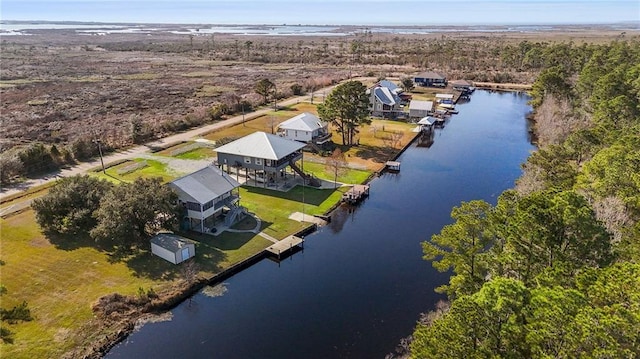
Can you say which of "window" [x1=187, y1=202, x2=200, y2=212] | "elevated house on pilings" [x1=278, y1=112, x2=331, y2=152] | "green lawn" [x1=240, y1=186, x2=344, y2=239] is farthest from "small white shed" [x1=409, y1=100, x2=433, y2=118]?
"window" [x1=187, y1=202, x2=200, y2=212]

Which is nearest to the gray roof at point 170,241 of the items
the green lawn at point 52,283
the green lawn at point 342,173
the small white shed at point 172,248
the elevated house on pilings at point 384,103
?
the small white shed at point 172,248

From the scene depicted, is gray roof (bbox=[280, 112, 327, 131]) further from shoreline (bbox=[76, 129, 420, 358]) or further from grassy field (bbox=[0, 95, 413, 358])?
shoreline (bbox=[76, 129, 420, 358])

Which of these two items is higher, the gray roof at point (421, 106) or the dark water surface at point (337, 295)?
the gray roof at point (421, 106)

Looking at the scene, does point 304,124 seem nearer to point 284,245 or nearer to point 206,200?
point 206,200

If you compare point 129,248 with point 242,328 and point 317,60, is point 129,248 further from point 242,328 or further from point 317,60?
point 317,60

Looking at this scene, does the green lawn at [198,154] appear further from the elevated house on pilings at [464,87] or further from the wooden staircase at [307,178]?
the elevated house on pilings at [464,87]
